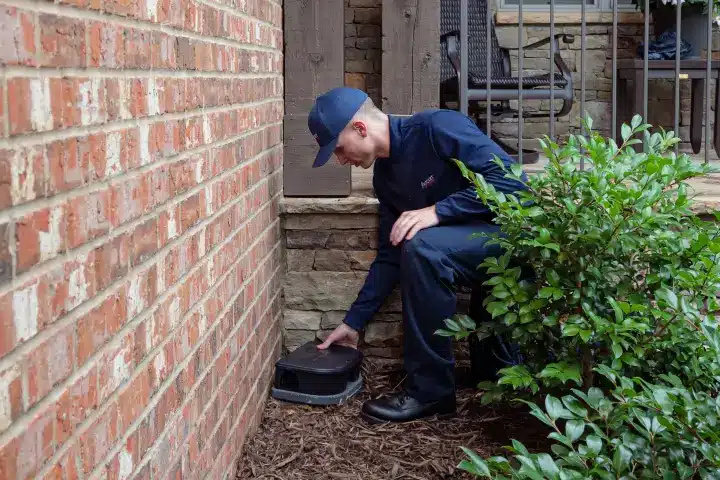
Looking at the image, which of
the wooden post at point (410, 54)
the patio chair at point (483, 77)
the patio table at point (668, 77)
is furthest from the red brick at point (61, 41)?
the patio table at point (668, 77)

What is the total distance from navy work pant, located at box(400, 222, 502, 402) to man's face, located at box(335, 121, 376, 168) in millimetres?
356

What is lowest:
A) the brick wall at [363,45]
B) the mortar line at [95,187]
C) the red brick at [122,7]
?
the mortar line at [95,187]

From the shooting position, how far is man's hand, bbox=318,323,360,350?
3.62 metres

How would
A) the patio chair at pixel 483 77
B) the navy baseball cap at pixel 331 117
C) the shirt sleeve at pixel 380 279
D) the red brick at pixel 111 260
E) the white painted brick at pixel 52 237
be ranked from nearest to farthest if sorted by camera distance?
1. the white painted brick at pixel 52 237
2. the red brick at pixel 111 260
3. the navy baseball cap at pixel 331 117
4. the shirt sleeve at pixel 380 279
5. the patio chair at pixel 483 77

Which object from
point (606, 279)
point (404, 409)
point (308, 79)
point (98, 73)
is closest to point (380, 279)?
point (404, 409)

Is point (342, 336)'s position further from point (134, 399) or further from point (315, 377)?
point (134, 399)

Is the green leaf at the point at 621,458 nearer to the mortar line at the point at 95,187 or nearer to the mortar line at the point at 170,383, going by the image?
the mortar line at the point at 170,383

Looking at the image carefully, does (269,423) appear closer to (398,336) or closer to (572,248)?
(398,336)

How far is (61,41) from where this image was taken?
123 cm

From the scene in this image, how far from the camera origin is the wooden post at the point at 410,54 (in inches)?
146

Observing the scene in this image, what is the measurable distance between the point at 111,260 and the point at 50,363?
11.9 inches

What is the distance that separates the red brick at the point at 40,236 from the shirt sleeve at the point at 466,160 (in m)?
2.14

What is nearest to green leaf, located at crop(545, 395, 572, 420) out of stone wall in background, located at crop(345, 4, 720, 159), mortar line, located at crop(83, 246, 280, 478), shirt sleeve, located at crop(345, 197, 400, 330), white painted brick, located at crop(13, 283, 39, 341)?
mortar line, located at crop(83, 246, 280, 478)

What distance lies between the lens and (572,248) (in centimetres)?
279
